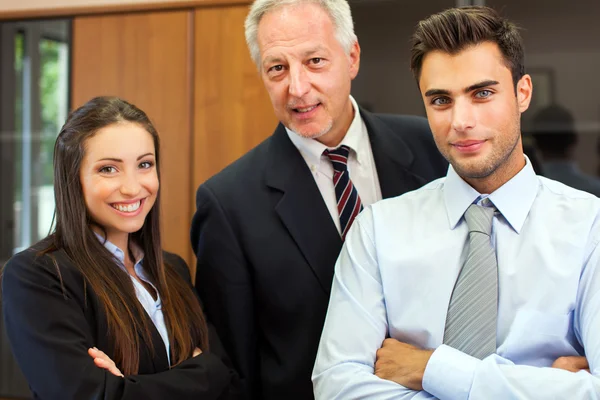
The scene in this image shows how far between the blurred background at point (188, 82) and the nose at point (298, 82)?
3.53 feet

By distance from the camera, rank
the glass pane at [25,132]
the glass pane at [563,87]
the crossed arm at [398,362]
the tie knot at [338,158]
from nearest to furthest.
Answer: the crossed arm at [398,362] → the tie knot at [338,158] → the glass pane at [563,87] → the glass pane at [25,132]

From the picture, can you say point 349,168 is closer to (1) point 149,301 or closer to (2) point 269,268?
(2) point 269,268

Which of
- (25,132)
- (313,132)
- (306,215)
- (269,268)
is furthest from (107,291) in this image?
(25,132)

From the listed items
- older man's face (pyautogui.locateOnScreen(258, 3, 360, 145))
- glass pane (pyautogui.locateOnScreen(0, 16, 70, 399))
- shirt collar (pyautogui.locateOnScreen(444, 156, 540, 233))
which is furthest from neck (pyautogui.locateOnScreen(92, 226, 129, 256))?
glass pane (pyautogui.locateOnScreen(0, 16, 70, 399))

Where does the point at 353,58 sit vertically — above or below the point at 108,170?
above

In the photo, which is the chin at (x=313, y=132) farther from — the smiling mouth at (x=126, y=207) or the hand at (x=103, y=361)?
the hand at (x=103, y=361)

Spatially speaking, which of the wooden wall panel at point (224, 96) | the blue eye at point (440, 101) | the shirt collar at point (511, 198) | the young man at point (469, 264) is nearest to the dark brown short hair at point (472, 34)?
the young man at point (469, 264)

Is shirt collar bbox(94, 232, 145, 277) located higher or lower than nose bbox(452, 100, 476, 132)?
lower

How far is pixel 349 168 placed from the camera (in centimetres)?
202

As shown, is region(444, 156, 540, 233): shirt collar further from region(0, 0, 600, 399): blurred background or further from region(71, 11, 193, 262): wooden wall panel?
region(71, 11, 193, 262): wooden wall panel

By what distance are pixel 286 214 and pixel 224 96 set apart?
1.24 metres

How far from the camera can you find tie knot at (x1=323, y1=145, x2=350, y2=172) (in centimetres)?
198

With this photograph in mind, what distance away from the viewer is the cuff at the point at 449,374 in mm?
1412

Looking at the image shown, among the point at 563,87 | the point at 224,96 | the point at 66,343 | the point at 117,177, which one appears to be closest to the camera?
the point at 66,343
